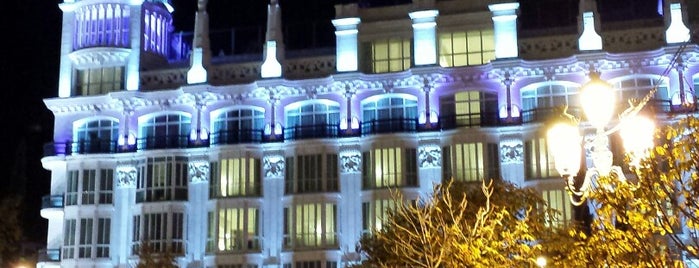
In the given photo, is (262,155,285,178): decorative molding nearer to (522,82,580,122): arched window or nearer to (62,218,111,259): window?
(62,218,111,259): window

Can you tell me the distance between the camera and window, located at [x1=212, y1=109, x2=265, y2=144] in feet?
184

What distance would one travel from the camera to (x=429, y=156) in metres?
53.7

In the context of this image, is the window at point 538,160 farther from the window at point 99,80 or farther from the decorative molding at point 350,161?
the window at point 99,80

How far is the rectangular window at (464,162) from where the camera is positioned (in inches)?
2083

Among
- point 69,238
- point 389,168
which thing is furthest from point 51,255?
point 389,168

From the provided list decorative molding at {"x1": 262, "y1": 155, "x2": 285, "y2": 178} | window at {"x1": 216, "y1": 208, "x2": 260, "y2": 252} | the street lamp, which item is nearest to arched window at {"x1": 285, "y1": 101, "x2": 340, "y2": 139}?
decorative molding at {"x1": 262, "y1": 155, "x2": 285, "y2": 178}

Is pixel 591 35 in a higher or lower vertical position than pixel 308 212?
higher

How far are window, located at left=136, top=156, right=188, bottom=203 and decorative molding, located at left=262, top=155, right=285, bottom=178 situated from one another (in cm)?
469

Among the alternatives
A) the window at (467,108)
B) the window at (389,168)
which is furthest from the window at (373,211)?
the window at (467,108)

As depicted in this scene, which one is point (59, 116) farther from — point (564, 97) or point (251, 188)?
point (564, 97)

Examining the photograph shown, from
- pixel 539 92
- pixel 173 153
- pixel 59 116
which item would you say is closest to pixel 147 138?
pixel 173 153

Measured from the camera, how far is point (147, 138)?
57.6 m

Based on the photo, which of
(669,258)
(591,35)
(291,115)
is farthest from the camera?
(291,115)

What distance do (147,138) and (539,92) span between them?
22029 millimetres
